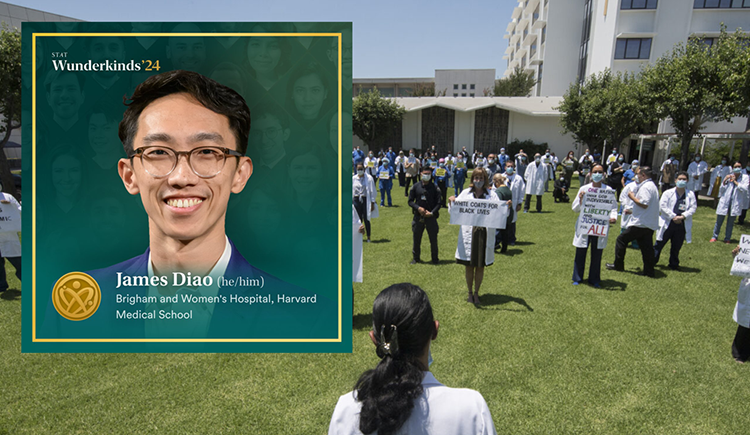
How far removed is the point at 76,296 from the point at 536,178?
14.7m

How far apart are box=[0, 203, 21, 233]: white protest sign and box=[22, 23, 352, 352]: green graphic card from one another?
7.03 meters

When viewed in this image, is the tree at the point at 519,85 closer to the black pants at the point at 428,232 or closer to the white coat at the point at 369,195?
the white coat at the point at 369,195

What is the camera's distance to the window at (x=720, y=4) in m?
30.0

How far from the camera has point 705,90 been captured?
18.2 meters

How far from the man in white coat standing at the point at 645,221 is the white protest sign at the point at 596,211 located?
888 millimetres

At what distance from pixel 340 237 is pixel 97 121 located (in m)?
1.42

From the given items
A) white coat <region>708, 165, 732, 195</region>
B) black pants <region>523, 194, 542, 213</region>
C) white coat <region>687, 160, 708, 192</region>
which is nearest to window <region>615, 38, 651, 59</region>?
white coat <region>708, 165, 732, 195</region>

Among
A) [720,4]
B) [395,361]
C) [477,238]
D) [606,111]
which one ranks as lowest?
[477,238]

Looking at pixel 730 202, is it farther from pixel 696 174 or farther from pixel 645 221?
pixel 696 174

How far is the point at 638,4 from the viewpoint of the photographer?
1278 inches

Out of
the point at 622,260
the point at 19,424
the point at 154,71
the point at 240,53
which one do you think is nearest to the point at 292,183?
the point at 240,53

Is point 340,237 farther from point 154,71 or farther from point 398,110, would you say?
point 398,110

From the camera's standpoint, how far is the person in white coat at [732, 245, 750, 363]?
16.2 ft

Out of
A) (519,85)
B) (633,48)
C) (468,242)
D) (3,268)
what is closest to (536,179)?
(468,242)
